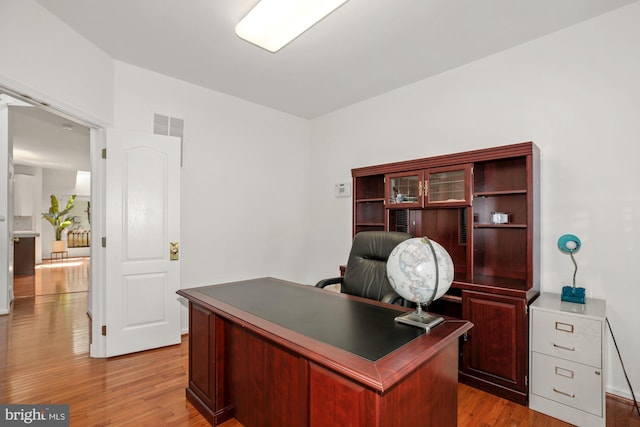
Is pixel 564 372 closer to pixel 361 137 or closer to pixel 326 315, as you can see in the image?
pixel 326 315

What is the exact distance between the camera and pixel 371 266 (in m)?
2.39

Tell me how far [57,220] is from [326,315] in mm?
10585

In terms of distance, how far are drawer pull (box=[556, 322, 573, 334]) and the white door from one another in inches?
130

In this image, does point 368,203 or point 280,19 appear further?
point 368,203

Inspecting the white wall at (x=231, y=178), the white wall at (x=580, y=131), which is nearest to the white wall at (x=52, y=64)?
the white wall at (x=231, y=178)

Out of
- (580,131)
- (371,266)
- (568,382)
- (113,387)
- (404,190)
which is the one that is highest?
(580,131)

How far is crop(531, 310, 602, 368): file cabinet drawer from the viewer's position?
1843 millimetres

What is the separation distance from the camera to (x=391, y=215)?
3322 millimetres

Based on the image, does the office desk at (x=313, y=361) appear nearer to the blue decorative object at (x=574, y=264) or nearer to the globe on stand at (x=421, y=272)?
the globe on stand at (x=421, y=272)

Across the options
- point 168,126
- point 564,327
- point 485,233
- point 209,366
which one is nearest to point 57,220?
point 168,126

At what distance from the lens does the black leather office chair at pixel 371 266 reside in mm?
2260

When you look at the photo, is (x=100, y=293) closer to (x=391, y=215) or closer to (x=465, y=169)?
(x=391, y=215)

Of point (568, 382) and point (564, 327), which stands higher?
point (564, 327)

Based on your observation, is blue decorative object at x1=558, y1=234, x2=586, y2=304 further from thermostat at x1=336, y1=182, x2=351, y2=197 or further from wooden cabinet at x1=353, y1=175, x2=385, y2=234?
thermostat at x1=336, y1=182, x2=351, y2=197
